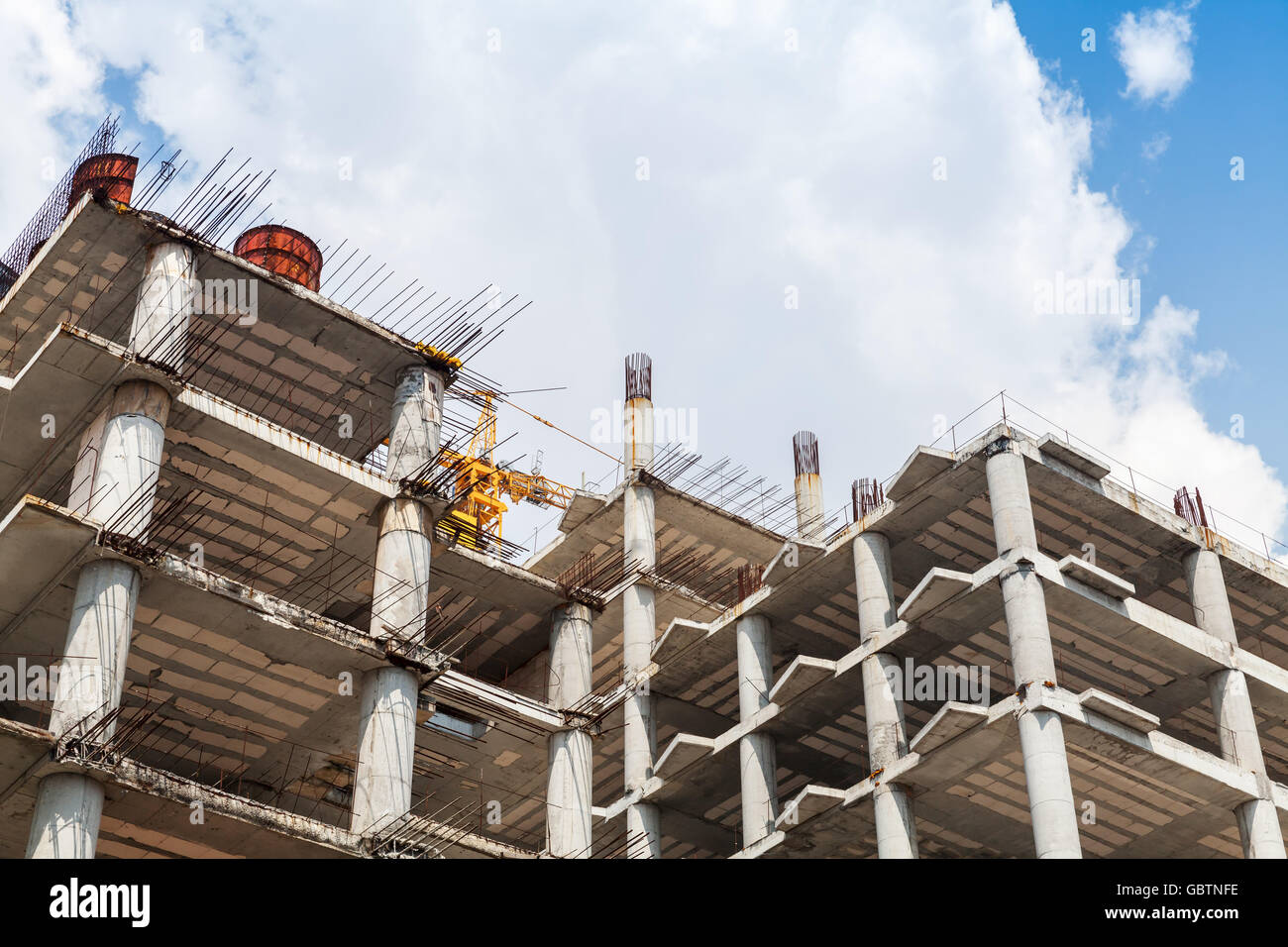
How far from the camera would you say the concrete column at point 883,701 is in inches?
1503

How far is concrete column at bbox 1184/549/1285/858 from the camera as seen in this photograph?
38.5 meters

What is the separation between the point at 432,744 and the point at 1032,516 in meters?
15.9

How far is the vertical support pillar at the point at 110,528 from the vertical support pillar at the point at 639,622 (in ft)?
54.6

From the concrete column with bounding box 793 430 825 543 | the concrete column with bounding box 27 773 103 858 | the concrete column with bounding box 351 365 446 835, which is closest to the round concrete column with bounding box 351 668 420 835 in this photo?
the concrete column with bounding box 351 365 446 835

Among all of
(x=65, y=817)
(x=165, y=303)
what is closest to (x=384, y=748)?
(x=65, y=817)

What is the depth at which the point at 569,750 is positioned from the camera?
40219mm

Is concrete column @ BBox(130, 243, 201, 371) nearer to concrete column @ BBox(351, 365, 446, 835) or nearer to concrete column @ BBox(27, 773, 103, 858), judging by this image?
concrete column @ BBox(351, 365, 446, 835)

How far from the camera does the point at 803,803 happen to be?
4006 centimetres

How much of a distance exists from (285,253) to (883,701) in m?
19.8

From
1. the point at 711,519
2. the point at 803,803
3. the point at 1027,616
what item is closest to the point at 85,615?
the point at 803,803
